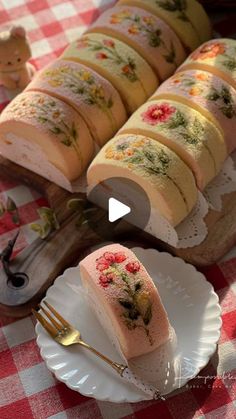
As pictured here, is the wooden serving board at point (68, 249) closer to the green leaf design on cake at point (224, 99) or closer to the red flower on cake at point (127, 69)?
the green leaf design on cake at point (224, 99)

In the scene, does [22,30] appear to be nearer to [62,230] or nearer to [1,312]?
[62,230]

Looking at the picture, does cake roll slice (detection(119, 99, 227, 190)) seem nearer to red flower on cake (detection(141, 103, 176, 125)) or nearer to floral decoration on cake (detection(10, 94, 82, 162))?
red flower on cake (detection(141, 103, 176, 125))

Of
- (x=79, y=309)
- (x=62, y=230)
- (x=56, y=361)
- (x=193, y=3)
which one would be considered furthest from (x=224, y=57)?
(x=56, y=361)

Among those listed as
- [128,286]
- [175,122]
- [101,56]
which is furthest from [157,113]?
[128,286]

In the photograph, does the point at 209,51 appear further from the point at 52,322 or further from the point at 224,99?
the point at 52,322

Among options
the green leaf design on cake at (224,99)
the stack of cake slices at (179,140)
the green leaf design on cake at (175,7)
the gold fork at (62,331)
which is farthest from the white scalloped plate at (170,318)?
the green leaf design on cake at (175,7)

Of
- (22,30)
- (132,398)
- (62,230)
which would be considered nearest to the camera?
(132,398)
